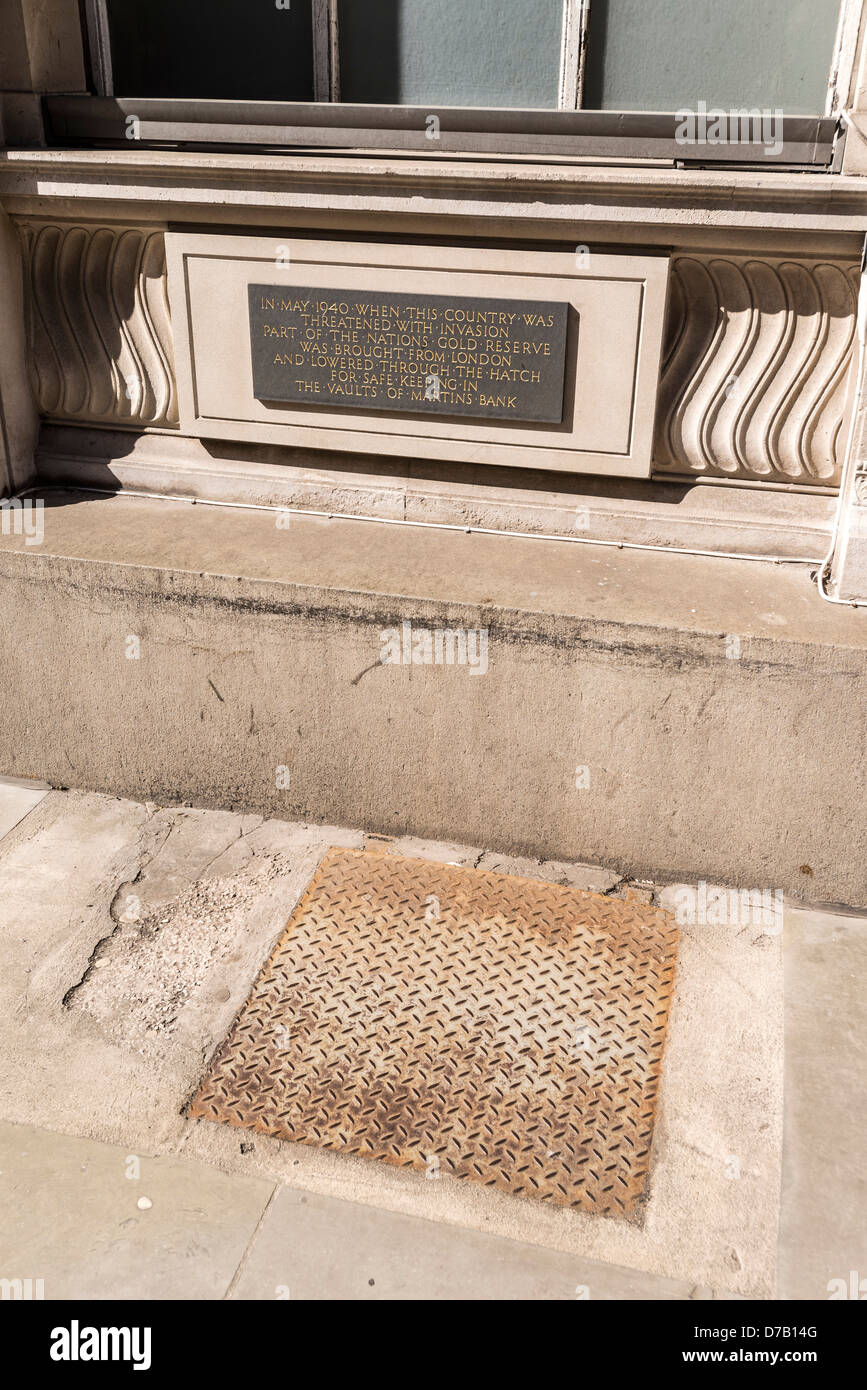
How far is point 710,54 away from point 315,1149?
4858 millimetres

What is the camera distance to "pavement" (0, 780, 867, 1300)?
313cm

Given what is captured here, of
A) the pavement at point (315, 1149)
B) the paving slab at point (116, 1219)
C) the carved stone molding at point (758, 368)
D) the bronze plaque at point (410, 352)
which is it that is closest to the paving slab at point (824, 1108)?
the pavement at point (315, 1149)

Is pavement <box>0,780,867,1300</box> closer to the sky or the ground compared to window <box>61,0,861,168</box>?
closer to the ground

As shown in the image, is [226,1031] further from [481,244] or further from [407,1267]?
[481,244]

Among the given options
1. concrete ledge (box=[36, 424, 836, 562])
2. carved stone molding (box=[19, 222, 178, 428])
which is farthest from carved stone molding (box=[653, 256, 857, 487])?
carved stone molding (box=[19, 222, 178, 428])

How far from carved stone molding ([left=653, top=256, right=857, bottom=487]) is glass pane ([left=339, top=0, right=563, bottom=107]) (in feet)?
4.37

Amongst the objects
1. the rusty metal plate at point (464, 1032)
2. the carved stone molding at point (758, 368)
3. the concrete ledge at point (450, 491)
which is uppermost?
the carved stone molding at point (758, 368)

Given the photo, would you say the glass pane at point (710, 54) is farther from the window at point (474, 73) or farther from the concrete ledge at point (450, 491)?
the concrete ledge at point (450, 491)

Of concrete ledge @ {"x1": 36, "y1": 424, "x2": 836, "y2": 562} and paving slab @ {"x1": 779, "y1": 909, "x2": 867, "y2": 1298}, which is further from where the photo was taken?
concrete ledge @ {"x1": 36, "y1": 424, "x2": 836, "y2": 562}

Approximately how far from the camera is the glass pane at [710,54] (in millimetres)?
4793

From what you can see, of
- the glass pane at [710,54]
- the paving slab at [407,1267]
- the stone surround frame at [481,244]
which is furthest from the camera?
the glass pane at [710,54]

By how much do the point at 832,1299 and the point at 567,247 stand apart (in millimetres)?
4069

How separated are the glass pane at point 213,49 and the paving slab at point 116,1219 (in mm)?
4894

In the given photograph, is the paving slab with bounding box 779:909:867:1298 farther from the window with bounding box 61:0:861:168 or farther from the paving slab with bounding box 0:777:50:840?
the paving slab with bounding box 0:777:50:840
